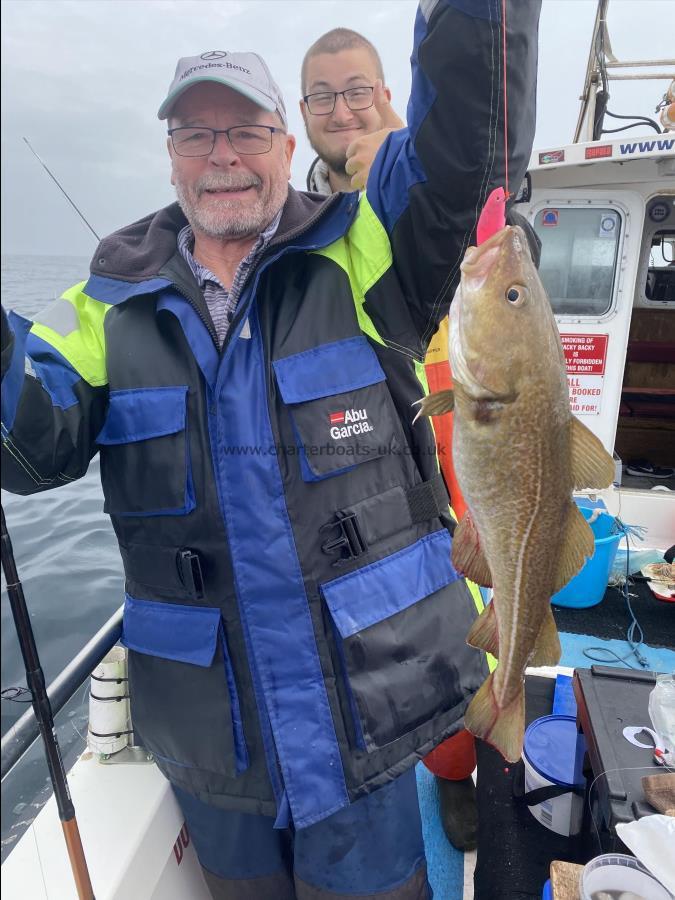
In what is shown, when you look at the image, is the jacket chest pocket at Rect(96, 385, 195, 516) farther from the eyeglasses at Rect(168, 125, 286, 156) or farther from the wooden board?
the wooden board

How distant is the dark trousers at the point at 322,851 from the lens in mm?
1957

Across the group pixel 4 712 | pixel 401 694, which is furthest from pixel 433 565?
pixel 4 712

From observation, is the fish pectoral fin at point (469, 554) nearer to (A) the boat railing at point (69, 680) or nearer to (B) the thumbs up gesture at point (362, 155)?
(A) the boat railing at point (69, 680)

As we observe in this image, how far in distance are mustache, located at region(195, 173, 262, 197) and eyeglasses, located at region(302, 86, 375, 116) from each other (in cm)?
125

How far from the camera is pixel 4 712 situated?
0.81 meters

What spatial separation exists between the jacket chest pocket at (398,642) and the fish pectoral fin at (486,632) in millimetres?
311

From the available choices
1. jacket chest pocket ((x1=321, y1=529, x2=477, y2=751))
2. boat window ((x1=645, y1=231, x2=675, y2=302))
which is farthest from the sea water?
boat window ((x1=645, y1=231, x2=675, y2=302))

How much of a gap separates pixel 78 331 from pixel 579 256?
4.68m

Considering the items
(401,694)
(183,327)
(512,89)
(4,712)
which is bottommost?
(401,694)

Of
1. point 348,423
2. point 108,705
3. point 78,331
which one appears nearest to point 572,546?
point 348,423

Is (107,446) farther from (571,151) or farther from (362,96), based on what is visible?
(571,151)

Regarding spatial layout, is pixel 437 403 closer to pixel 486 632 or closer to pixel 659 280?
pixel 486 632

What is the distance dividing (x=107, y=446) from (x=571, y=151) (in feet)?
14.5

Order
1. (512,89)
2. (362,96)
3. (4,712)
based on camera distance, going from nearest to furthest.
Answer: (4,712) → (512,89) → (362,96)
